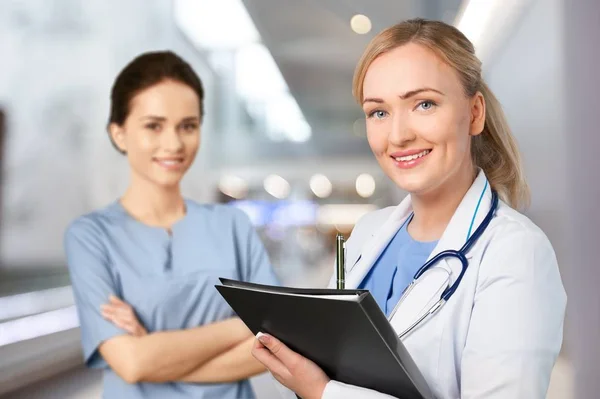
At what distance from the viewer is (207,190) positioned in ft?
8.05

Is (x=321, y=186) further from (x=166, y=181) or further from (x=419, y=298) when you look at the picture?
(x=419, y=298)

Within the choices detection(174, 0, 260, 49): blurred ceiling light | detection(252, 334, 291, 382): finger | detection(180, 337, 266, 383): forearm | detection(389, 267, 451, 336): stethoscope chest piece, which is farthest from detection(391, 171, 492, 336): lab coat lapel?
detection(174, 0, 260, 49): blurred ceiling light

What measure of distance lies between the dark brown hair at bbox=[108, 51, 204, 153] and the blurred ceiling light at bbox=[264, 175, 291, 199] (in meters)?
0.35

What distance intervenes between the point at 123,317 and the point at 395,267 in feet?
3.49

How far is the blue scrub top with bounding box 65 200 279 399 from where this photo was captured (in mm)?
2184

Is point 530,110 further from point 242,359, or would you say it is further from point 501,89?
point 242,359

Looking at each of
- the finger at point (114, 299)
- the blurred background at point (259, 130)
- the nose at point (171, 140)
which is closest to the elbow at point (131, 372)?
the finger at point (114, 299)

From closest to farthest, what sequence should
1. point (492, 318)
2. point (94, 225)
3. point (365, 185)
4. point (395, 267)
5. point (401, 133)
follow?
point (492, 318), point (401, 133), point (395, 267), point (94, 225), point (365, 185)

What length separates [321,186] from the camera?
2.53m

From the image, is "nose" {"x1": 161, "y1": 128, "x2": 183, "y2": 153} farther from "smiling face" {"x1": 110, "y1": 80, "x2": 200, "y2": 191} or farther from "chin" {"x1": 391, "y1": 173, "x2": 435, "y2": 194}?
"chin" {"x1": 391, "y1": 173, "x2": 435, "y2": 194}

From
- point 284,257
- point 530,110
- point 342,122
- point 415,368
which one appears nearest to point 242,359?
point 284,257

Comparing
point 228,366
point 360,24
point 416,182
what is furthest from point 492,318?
point 360,24

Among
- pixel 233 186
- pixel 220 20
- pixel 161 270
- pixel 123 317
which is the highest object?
pixel 220 20

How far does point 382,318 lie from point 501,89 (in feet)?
4.95
